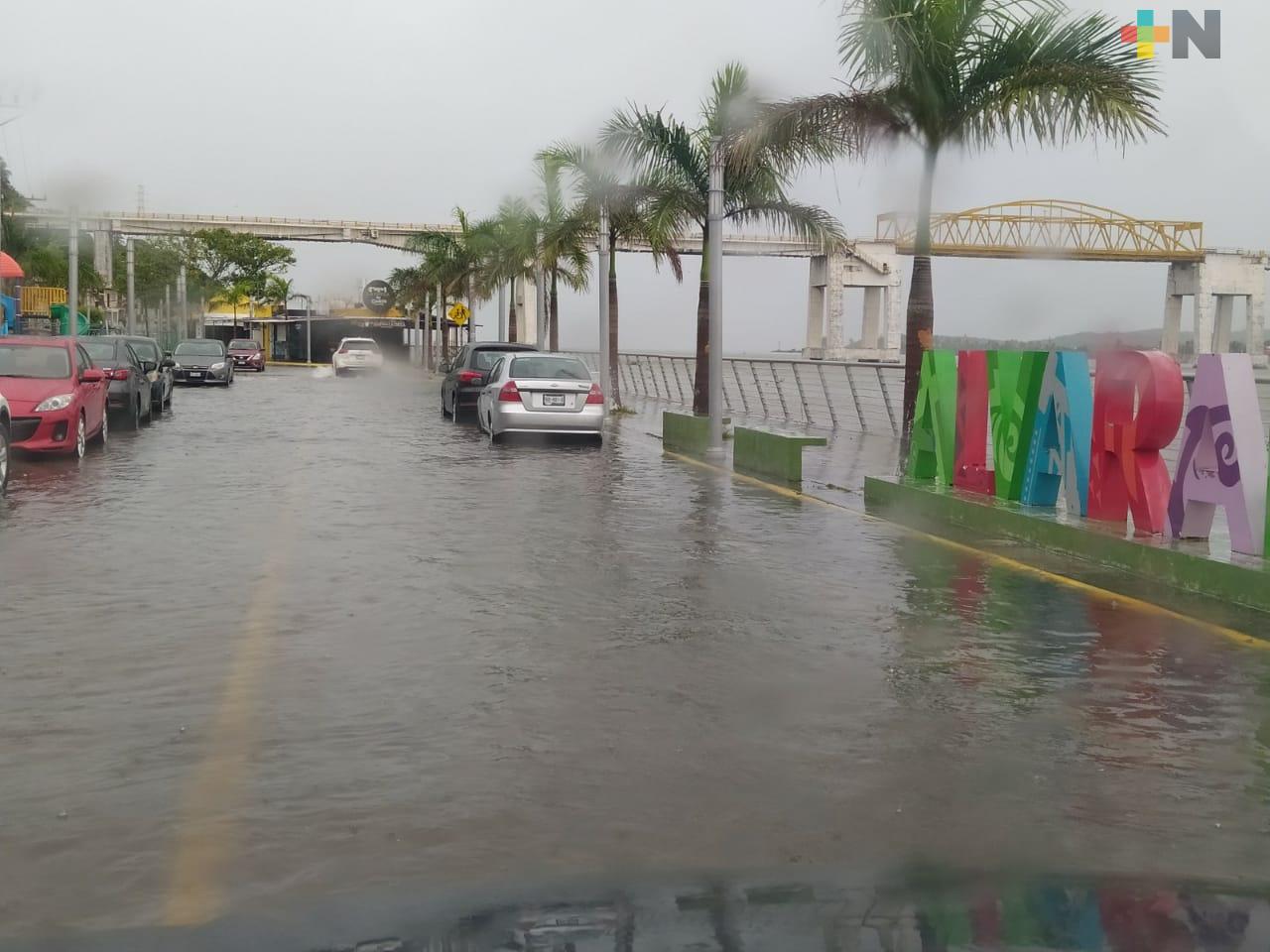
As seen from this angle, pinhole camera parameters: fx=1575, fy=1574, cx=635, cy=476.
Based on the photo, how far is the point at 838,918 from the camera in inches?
167

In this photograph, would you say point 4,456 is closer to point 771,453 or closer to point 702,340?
point 771,453

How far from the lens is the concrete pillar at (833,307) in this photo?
267ft

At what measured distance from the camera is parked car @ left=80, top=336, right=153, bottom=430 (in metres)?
25.0

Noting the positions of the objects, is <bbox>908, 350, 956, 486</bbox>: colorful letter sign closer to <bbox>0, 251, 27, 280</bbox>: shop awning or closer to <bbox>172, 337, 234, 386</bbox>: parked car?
<bbox>172, 337, 234, 386</bbox>: parked car

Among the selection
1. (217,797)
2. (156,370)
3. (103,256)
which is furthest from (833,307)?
(217,797)

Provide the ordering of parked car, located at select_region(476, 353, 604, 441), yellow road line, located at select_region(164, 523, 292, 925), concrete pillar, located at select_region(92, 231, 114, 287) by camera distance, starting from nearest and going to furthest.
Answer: yellow road line, located at select_region(164, 523, 292, 925)
parked car, located at select_region(476, 353, 604, 441)
concrete pillar, located at select_region(92, 231, 114, 287)

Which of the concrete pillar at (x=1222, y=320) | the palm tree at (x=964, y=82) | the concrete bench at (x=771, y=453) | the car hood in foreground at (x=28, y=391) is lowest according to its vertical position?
the concrete bench at (x=771, y=453)

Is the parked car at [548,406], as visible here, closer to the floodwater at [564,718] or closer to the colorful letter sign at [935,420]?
the colorful letter sign at [935,420]

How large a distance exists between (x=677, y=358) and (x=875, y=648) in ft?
107

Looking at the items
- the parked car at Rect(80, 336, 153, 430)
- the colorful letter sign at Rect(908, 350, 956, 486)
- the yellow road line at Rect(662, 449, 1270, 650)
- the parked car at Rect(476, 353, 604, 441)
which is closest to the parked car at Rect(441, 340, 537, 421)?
the parked car at Rect(476, 353, 604, 441)

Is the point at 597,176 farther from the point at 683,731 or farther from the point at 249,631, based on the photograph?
the point at 683,731

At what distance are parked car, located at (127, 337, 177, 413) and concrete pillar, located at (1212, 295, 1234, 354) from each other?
746 inches

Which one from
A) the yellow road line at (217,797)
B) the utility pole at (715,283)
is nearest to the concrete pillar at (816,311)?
the utility pole at (715,283)

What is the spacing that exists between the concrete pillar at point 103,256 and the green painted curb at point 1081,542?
3098 inches
